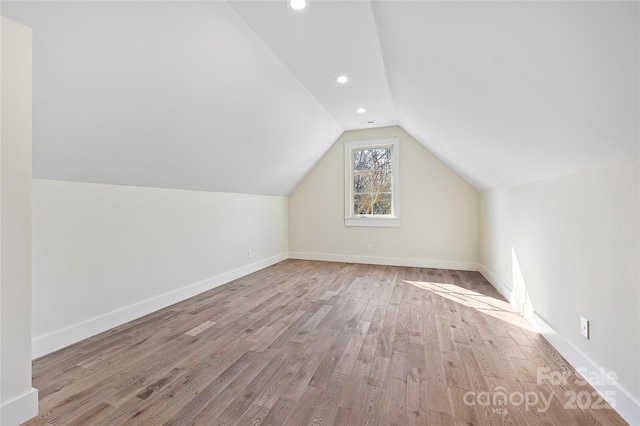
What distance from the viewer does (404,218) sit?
4.93 metres

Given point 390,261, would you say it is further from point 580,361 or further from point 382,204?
point 580,361

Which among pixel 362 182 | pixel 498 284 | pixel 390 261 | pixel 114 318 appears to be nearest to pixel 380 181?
pixel 362 182

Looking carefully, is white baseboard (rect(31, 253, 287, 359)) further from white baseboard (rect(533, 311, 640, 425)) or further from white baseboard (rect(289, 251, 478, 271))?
white baseboard (rect(533, 311, 640, 425))

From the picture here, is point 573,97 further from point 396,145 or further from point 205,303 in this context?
point 396,145

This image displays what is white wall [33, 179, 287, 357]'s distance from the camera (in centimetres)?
201

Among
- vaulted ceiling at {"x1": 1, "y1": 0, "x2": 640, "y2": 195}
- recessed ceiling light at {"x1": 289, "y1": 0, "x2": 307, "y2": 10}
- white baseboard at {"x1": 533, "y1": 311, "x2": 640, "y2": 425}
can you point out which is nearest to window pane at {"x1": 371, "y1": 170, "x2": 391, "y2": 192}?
vaulted ceiling at {"x1": 1, "y1": 0, "x2": 640, "y2": 195}

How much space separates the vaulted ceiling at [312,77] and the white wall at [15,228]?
0.61ft

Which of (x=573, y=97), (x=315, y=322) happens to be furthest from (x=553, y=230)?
(x=315, y=322)

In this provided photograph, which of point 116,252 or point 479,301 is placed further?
point 479,301

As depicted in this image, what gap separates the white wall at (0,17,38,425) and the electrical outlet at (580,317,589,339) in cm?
309

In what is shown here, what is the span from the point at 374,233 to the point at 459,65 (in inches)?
145

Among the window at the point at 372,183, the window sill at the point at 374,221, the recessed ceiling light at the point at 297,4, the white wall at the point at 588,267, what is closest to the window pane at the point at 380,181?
the window at the point at 372,183

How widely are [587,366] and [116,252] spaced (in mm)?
3610

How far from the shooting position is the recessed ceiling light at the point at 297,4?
1.83 m
